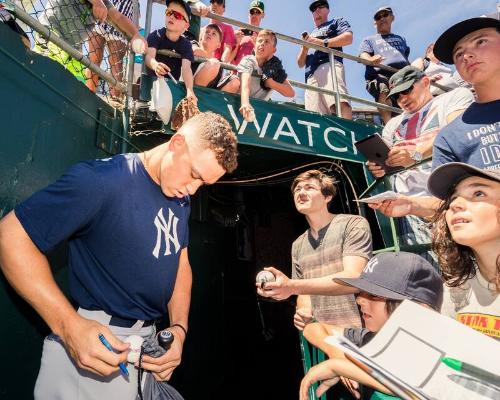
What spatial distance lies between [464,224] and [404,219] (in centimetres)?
250

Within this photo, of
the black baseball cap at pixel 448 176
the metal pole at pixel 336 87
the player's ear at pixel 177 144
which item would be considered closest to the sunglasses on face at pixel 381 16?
the metal pole at pixel 336 87

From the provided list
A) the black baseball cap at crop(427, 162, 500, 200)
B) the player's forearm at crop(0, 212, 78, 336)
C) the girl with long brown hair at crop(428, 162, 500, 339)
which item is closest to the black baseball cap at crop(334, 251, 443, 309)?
the girl with long brown hair at crop(428, 162, 500, 339)

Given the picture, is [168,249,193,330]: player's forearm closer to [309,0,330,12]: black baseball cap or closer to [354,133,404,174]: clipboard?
[354,133,404,174]: clipboard

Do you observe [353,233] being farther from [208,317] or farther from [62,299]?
[208,317]

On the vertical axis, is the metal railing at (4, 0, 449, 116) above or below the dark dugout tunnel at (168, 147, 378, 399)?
above

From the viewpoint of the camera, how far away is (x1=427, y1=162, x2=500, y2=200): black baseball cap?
1782mm

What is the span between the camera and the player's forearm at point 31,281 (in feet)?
4.36

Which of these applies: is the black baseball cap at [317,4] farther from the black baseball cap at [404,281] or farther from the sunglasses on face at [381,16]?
the black baseball cap at [404,281]

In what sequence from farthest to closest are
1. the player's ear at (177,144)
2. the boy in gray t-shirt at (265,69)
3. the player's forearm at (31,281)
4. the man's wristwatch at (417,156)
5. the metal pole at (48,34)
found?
the boy in gray t-shirt at (265,69) → the man's wristwatch at (417,156) → the metal pole at (48,34) → the player's ear at (177,144) → the player's forearm at (31,281)

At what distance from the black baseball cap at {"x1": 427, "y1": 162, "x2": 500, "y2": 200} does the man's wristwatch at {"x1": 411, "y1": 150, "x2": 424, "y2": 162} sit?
1470 millimetres

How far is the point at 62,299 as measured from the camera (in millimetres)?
1355

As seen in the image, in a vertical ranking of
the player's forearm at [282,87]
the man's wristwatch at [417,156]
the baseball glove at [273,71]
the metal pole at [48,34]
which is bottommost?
the man's wristwatch at [417,156]

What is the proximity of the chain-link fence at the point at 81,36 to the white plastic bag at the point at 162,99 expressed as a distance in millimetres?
369

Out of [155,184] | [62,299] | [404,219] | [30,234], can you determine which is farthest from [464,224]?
[404,219]
